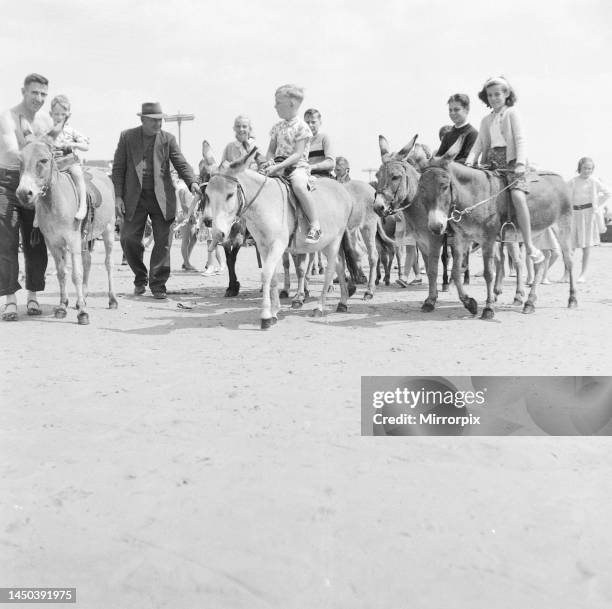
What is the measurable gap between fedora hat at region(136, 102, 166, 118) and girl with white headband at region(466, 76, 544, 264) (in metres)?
4.30

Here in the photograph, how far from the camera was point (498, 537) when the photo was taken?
262 centimetres

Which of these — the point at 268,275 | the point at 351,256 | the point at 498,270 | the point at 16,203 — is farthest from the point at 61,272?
the point at 498,270

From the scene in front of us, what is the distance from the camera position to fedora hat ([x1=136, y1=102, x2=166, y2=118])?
9.58 metres

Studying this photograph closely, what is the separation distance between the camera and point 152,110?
9633mm

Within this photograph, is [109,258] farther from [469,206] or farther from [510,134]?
[510,134]

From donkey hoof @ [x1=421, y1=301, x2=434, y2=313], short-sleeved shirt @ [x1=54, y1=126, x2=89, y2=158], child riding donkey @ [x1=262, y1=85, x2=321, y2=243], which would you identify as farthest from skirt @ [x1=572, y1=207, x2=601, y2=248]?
short-sleeved shirt @ [x1=54, y1=126, x2=89, y2=158]

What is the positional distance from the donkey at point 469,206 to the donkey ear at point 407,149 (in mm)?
682

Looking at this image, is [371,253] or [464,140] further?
[371,253]

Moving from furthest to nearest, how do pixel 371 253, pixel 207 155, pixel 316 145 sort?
1. pixel 371 253
2. pixel 316 145
3. pixel 207 155

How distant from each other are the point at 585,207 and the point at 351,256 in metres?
5.48

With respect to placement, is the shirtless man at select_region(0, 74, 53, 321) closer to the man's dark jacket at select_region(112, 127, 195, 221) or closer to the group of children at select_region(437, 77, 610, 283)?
the man's dark jacket at select_region(112, 127, 195, 221)

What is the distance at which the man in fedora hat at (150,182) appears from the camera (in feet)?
31.9

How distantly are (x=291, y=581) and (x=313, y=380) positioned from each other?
2.76 meters
